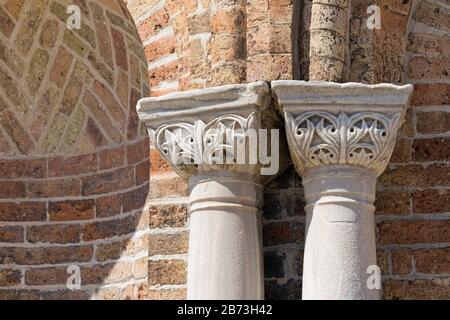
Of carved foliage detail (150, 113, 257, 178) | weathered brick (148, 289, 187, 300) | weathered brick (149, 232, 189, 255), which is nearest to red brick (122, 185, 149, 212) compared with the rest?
weathered brick (149, 232, 189, 255)

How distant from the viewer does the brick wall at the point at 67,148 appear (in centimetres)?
647

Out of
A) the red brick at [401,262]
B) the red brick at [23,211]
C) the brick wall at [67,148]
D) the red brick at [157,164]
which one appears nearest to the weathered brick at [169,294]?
the red brick at [157,164]

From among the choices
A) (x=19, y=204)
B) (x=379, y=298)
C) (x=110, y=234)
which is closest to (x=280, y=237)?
(x=379, y=298)

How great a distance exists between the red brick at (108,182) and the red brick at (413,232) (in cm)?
145

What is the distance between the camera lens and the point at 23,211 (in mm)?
6703

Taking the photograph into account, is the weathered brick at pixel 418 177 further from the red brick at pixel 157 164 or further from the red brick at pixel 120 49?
the red brick at pixel 120 49

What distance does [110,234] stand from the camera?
6.50 metres

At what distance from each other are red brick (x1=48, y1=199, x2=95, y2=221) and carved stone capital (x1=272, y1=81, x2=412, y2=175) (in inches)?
70.2

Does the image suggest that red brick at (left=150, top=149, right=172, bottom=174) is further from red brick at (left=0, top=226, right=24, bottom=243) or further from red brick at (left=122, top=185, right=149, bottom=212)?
red brick at (left=0, top=226, right=24, bottom=243)

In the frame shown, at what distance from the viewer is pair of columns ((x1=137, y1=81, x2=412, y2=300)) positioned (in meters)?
5.02

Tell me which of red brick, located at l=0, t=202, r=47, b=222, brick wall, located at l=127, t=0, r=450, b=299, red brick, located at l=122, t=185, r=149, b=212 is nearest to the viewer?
brick wall, located at l=127, t=0, r=450, b=299

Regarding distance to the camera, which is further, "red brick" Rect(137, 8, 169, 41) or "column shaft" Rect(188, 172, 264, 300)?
"red brick" Rect(137, 8, 169, 41)

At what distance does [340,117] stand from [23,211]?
7.29 ft
